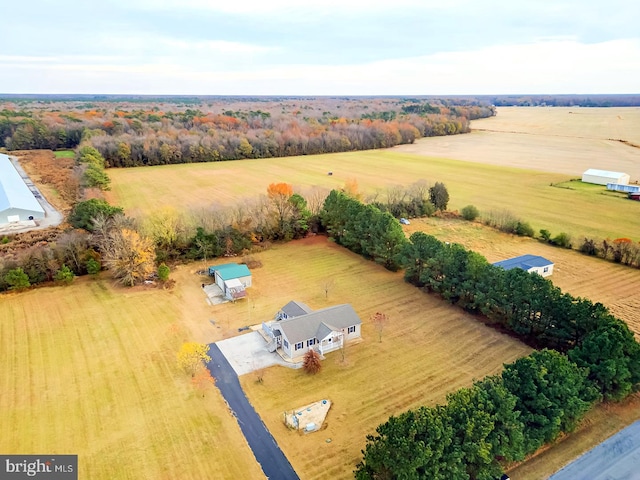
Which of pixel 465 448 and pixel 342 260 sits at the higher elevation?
pixel 465 448

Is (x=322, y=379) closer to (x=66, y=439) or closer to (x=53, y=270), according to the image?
(x=66, y=439)

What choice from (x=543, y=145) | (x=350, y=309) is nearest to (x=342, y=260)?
(x=350, y=309)

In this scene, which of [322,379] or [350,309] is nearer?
[322,379]

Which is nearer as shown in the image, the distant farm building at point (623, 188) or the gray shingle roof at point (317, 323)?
the gray shingle roof at point (317, 323)

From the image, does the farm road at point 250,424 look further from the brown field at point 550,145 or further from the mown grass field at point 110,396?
the brown field at point 550,145

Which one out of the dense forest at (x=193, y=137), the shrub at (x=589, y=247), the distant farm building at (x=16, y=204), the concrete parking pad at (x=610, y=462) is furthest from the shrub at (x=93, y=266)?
the dense forest at (x=193, y=137)

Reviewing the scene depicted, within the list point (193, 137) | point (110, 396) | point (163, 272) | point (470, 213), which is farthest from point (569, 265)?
point (193, 137)
